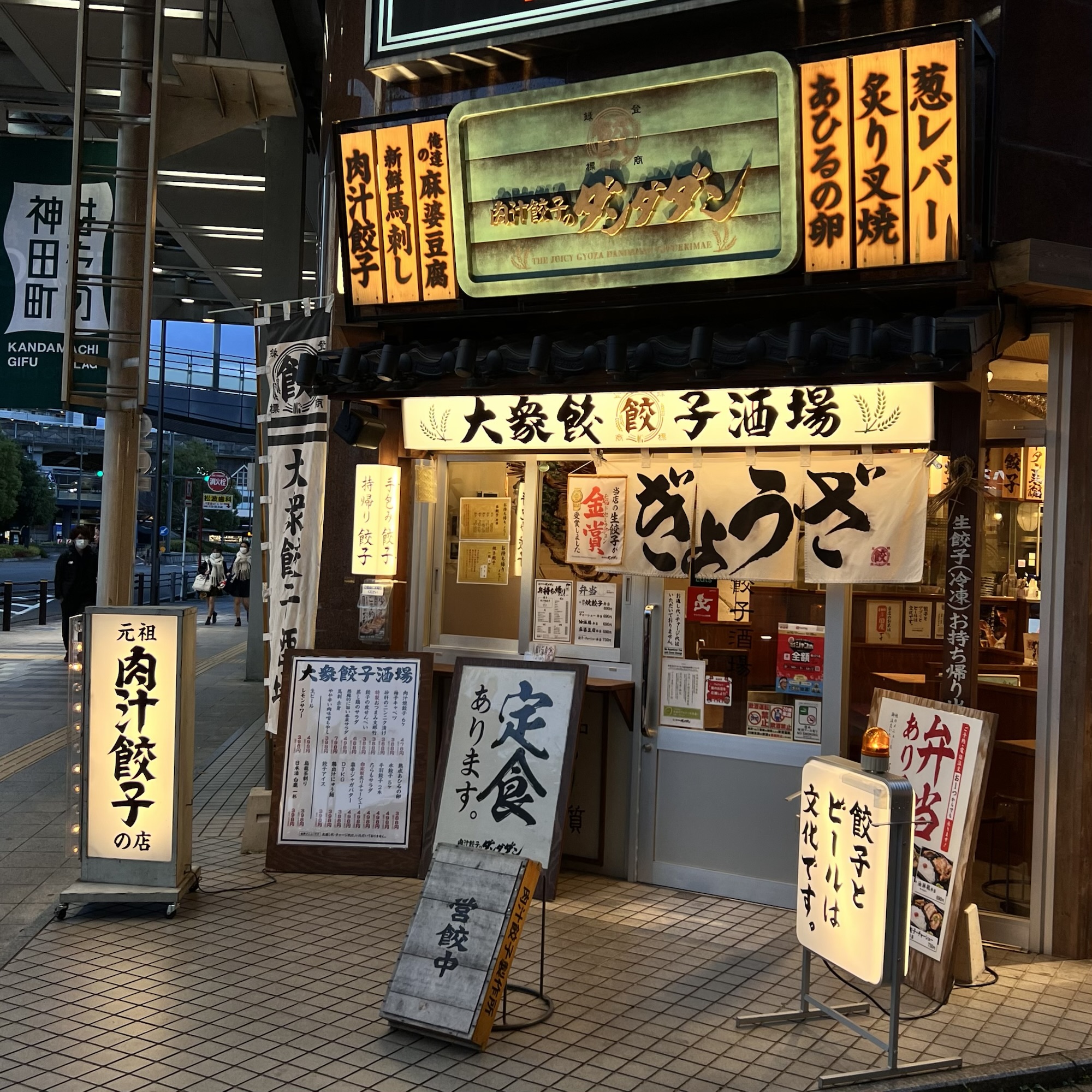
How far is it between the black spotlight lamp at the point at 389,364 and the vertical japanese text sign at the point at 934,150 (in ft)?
11.8

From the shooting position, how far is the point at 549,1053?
17.7ft

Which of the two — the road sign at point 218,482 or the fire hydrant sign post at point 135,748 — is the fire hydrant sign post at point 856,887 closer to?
the fire hydrant sign post at point 135,748

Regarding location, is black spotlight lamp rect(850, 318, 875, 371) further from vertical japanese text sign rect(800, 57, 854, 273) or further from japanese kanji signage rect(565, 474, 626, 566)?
japanese kanji signage rect(565, 474, 626, 566)

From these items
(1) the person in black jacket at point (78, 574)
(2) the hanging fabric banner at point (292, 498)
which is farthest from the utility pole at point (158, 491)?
(2) the hanging fabric banner at point (292, 498)

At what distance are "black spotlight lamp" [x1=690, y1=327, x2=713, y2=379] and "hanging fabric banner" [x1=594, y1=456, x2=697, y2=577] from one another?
4.52 feet

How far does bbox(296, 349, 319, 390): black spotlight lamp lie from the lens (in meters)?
8.16

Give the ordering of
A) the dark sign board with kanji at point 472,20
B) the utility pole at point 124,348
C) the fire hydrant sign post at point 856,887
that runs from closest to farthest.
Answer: the fire hydrant sign post at point 856,887
the dark sign board with kanji at point 472,20
the utility pole at point 124,348

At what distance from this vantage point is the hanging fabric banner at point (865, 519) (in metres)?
7.11

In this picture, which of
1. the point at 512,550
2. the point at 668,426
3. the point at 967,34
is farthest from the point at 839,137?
the point at 512,550

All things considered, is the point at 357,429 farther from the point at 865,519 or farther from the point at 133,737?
the point at 865,519

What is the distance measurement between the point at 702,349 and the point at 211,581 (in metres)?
26.6

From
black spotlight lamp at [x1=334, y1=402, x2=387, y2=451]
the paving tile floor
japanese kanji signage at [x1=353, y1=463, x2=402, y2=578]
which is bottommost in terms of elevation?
the paving tile floor

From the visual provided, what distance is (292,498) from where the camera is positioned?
9156 millimetres

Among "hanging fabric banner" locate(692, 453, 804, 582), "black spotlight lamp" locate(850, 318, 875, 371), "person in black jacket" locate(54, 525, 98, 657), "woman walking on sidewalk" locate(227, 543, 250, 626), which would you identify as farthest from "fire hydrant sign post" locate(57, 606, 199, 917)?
"woman walking on sidewalk" locate(227, 543, 250, 626)
